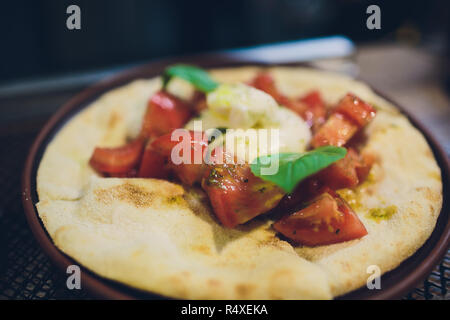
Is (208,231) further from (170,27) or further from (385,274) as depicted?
(170,27)

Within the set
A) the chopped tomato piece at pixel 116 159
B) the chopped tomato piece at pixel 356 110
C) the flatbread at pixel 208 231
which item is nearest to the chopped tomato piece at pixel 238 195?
the flatbread at pixel 208 231

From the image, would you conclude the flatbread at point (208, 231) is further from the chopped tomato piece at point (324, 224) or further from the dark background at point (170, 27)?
the dark background at point (170, 27)

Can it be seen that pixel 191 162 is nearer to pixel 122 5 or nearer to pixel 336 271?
pixel 336 271

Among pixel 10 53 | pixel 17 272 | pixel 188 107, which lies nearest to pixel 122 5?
pixel 10 53

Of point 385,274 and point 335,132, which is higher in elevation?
point 335,132

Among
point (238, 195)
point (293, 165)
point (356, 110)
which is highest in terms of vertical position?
point (356, 110)

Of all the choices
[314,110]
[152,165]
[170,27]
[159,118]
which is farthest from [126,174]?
[170,27]

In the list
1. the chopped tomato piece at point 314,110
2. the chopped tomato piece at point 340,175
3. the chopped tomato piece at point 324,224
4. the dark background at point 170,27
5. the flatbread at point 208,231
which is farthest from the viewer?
the dark background at point 170,27
